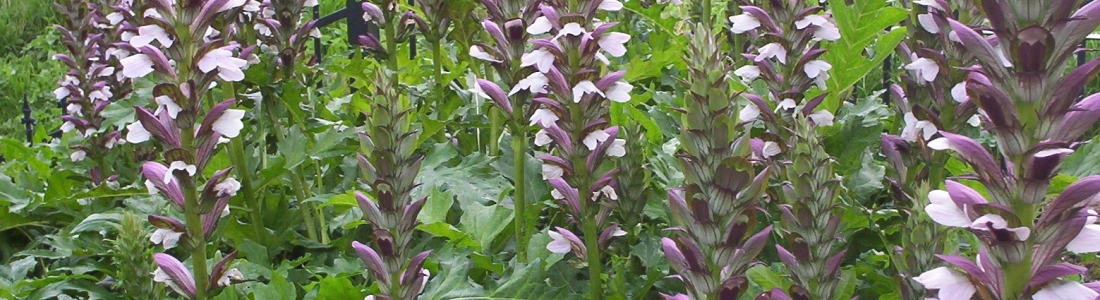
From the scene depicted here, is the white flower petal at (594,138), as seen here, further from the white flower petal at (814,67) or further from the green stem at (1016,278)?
the green stem at (1016,278)

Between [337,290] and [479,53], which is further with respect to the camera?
[479,53]

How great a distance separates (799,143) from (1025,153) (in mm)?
626

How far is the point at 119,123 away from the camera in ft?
8.34

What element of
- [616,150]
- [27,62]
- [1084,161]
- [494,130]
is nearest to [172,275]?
[616,150]

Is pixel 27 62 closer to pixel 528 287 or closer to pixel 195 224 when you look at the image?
pixel 195 224

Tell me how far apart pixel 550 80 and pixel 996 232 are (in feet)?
2.88

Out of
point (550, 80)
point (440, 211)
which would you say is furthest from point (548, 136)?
point (440, 211)

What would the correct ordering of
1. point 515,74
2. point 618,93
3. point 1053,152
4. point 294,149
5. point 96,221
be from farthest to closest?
point 294,149
point 96,221
point 515,74
point 618,93
point 1053,152

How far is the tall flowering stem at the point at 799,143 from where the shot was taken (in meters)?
1.47

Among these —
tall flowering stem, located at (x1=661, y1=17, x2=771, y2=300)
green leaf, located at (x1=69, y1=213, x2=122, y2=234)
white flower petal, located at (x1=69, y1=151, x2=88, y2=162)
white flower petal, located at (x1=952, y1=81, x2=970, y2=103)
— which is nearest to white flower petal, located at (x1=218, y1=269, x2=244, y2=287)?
green leaf, located at (x1=69, y1=213, x2=122, y2=234)

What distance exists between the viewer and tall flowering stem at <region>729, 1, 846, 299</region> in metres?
1.47

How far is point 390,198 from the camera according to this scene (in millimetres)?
1560

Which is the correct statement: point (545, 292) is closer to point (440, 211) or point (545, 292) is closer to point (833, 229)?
point (440, 211)

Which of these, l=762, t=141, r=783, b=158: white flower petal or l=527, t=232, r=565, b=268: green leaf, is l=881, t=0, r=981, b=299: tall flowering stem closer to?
l=762, t=141, r=783, b=158: white flower petal
